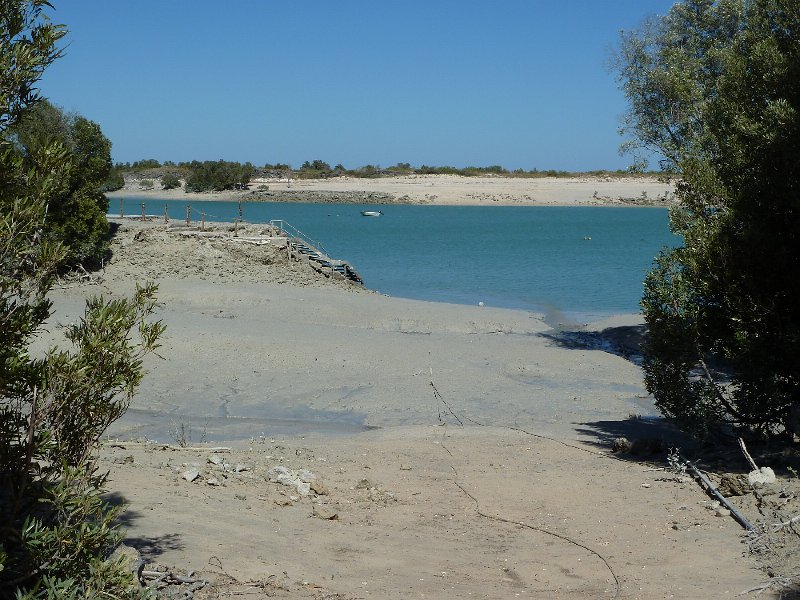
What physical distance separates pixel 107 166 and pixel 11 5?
29.8 metres

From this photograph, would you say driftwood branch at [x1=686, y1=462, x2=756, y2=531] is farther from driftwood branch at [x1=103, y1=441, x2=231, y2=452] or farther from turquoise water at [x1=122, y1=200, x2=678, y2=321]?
turquoise water at [x1=122, y1=200, x2=678, y2=321]

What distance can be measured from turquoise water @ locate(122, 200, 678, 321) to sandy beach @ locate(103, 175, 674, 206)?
8657 mm

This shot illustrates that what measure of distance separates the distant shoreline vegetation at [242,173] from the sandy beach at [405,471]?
76.5 meters

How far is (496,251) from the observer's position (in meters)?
58.2

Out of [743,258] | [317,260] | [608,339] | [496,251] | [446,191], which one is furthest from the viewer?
[446,191]

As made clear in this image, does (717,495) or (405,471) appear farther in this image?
(405,471)

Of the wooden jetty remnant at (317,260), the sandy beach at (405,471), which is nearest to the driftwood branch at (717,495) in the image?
the sandy beach at (405,471)

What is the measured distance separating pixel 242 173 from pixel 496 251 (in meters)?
67.5

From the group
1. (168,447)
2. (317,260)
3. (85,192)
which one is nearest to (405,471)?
(168,447)

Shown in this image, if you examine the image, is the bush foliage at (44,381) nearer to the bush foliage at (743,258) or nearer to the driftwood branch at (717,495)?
the driftwood branch at (717,495)

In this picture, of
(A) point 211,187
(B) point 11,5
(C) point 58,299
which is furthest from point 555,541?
(A) point 211,187

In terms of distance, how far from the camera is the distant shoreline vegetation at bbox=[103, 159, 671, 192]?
367 ft

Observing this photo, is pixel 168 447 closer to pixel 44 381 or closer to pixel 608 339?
pixel 44 381

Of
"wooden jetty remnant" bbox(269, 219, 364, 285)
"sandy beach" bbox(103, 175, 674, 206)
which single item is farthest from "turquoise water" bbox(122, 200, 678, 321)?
"sandy beach" bbox(103, 175, 674, 206)
